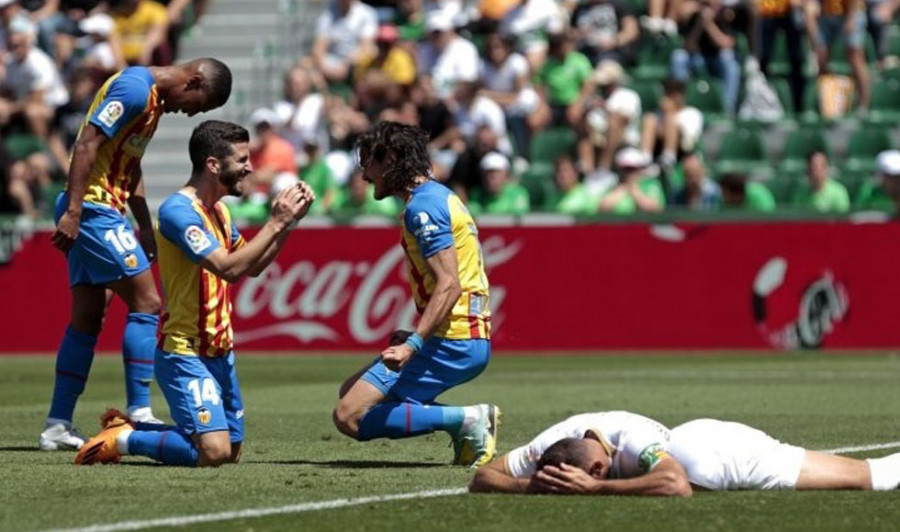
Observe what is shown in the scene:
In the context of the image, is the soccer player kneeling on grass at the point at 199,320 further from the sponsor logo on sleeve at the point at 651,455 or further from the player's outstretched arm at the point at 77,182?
the sponsor logo on sleeve at the point at 651,455

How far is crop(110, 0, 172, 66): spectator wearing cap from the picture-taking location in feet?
83.0

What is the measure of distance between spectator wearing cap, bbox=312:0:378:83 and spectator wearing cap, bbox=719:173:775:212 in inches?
219

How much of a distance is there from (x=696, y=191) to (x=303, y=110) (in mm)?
5232

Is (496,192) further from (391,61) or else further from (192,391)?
(192,391)

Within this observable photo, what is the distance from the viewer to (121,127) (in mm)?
10977

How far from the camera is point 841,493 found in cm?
848

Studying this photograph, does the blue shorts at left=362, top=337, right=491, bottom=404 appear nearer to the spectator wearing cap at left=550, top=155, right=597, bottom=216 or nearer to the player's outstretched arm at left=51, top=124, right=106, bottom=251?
the player's outstretched arm at left=51, top=124, right=106, bottom=251

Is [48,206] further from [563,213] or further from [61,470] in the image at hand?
[61,470]

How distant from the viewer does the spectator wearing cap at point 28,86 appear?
81.0 ft

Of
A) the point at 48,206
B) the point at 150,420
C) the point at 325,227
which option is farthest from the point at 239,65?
the point at 150,420

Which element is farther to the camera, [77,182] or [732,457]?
[77,182]

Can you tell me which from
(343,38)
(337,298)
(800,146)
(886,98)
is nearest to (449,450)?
(337,298)

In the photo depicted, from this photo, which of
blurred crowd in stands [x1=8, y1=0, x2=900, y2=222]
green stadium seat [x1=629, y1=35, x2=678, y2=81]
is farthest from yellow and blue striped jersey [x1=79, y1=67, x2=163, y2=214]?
green stadium seat [x1=629, y1=35, x2=678, y2=81]

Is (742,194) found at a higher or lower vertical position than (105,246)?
lower
